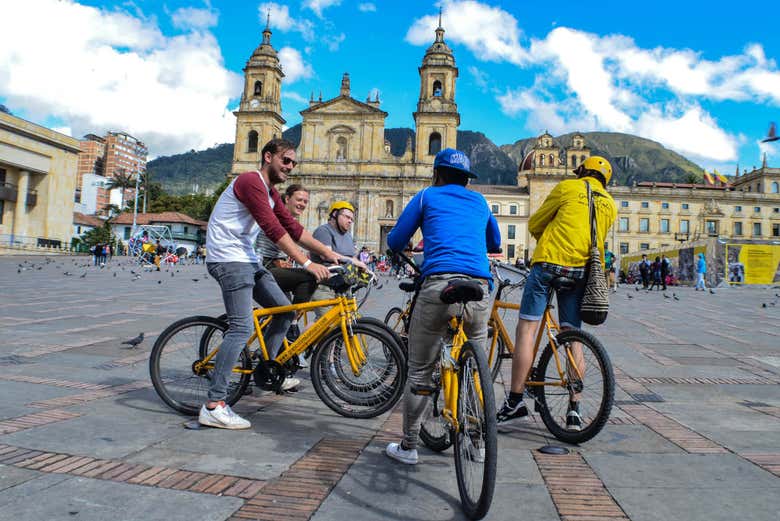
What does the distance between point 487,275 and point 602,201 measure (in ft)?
3.64

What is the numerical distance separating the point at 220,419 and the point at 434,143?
5095 centimetres

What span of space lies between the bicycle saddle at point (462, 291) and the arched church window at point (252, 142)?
54.4 metres

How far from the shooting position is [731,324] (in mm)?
9703

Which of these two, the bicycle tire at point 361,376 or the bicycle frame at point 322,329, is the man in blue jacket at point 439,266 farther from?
the bicycle frame at point 322,329

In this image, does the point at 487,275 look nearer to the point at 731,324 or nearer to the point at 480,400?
the point at 480,400

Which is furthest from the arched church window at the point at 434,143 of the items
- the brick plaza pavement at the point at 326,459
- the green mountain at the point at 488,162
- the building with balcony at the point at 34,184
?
the green mountain at the point at 488,162

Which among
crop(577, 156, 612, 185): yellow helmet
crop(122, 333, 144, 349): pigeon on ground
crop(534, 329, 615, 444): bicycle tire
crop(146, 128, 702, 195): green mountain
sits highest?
crop(146, 128, 702, 195): green mountain

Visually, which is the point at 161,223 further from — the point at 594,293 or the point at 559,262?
the point at 594,293

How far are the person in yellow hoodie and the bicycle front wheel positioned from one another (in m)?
1.04

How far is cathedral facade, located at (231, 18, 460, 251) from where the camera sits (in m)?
52.5

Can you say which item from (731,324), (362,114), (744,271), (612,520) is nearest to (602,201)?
(612,520)

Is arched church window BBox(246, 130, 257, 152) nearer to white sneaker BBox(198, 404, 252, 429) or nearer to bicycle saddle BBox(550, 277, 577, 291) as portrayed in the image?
white sneaker BBox(198, 404, 252, 429)

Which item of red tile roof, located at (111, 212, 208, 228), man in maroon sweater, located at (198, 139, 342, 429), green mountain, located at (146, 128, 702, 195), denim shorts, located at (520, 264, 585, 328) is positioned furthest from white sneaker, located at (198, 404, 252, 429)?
green mountain, located at (146, 128, 702, 195)

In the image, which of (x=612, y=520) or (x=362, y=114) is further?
(x=362, y=114)
